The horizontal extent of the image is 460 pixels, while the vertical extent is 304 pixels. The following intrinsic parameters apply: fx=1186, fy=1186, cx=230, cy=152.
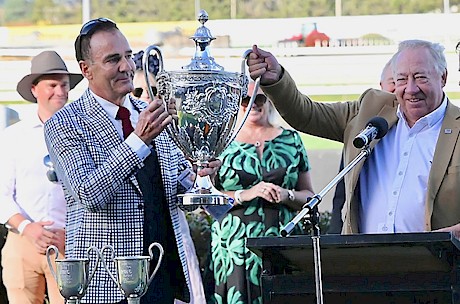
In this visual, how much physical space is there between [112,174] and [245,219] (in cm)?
184

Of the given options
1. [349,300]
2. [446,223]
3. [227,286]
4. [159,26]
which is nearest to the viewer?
[349,300]

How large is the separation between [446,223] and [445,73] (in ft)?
1.86

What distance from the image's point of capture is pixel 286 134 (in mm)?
5836

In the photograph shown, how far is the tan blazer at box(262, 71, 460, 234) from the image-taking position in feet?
13.8

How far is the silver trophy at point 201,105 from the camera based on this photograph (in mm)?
3918

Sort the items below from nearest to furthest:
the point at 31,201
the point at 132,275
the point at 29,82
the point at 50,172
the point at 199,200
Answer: the point at 132,275
the point at 199,200
the point at 50,172
the point at 31,201
the point at 29,82

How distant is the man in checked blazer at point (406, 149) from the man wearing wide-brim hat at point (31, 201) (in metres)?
1.93

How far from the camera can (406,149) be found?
4.32m

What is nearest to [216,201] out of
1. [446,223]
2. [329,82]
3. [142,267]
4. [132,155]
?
[132,155]

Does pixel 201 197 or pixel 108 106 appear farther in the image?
pixel 108 106

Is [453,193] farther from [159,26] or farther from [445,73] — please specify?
[159,26]

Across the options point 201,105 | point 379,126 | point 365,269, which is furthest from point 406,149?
point 201,105

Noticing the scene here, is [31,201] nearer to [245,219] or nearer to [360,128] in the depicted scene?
[245,219]

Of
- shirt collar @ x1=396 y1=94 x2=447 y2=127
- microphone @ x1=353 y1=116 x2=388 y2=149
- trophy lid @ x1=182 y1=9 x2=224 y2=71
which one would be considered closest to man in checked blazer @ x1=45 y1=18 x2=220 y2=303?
trophy lid @ x1=182 y1=9 x2=224 y2=71
